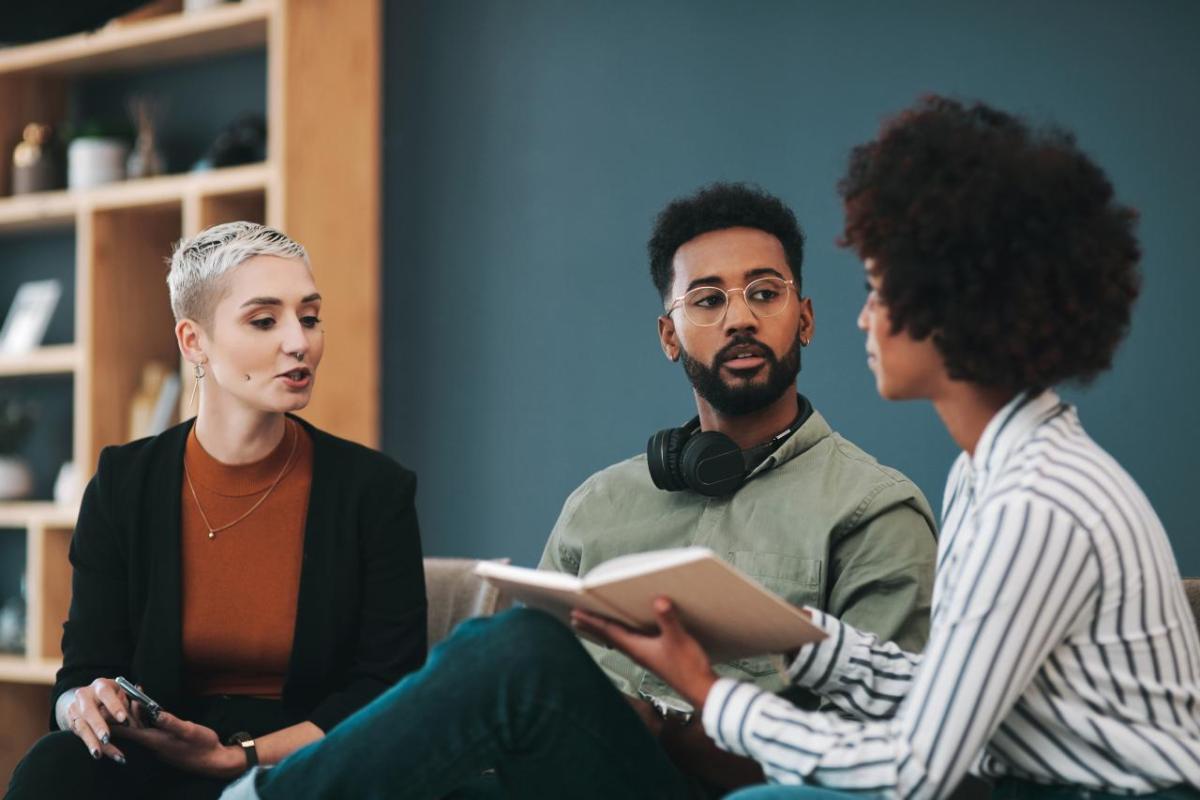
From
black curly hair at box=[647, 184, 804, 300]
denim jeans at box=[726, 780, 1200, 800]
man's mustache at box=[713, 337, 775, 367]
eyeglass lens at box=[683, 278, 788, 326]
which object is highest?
black curly hair at box=[647, 184, 804, 300]

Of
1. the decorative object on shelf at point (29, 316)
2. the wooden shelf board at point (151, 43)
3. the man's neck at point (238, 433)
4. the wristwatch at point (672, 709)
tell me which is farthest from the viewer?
the decorative object on shelf at point (29, 316)

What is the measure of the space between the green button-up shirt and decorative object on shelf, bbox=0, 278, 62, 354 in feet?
8.64

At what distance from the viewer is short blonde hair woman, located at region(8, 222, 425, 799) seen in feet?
6.57

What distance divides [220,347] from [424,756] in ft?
2.59

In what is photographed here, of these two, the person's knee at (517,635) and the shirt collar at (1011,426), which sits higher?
the shirt collar at (1011,426)

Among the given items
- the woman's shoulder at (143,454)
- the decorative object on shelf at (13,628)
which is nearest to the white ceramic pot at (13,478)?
the decorative object on shelf at (13,628)

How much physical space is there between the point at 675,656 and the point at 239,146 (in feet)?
8.60

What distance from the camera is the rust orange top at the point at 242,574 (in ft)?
6.65

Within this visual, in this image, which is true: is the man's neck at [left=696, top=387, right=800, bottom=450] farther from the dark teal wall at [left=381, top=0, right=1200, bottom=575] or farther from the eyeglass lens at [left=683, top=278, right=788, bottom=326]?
the dark teal wall at [left=381, top=0, right=1200, bottom=575]

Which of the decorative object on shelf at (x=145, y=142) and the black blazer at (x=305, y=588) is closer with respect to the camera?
the black blazer at (x=305, y=588)

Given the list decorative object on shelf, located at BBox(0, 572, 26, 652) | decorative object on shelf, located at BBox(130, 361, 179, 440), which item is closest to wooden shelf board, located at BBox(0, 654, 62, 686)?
decorative object on shelf, located at BBox(0, 572, 26, 652)

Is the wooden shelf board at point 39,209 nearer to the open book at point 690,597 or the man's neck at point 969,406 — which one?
the open book at point 690,597

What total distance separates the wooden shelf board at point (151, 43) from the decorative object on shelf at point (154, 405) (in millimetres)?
887

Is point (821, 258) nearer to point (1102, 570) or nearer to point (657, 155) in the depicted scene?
point (657, 155)
